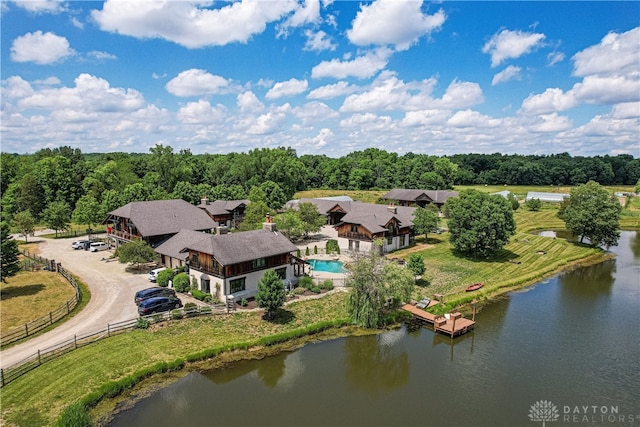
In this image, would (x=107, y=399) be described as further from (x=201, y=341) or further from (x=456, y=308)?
(x=456, y=308)

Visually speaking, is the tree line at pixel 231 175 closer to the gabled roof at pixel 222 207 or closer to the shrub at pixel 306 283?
the gabled roof at pixel 222 207

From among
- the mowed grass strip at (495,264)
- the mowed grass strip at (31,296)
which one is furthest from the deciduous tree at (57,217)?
the mowed grass strip at (495,264)

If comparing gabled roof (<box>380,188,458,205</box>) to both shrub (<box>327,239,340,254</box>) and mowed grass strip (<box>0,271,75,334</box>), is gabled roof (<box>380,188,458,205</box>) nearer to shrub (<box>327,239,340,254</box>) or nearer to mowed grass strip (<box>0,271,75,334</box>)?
shrub (<box>327,239,340,254</box>)

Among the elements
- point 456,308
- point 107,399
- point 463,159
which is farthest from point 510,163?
point 107,399

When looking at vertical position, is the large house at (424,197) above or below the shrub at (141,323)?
above

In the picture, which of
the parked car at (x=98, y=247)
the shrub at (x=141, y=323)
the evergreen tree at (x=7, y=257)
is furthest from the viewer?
the parked car at (x=98, y=247)
